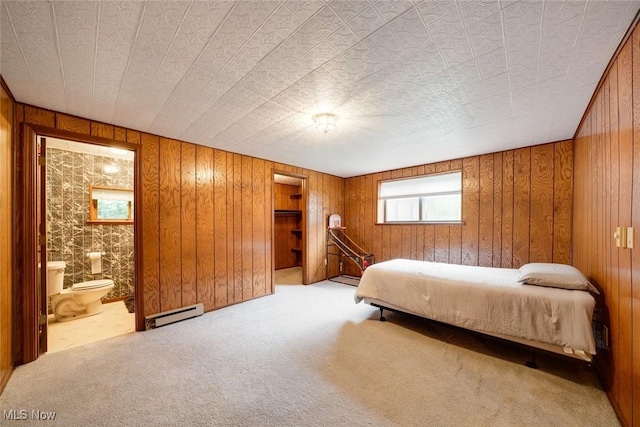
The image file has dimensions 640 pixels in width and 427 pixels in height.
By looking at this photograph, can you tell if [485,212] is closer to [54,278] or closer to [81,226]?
[54,278]

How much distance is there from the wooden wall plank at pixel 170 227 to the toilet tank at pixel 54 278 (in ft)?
4.78

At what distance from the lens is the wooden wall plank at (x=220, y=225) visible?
11.5 ft

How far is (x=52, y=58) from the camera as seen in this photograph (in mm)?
1526

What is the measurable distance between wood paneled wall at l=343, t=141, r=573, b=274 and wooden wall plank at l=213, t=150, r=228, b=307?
10.5ft

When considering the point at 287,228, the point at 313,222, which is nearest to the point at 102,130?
the point at 313,222

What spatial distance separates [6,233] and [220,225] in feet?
6.35

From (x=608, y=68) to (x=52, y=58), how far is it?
145 inches

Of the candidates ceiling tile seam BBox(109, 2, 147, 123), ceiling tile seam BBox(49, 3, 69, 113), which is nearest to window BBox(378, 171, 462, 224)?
ceiling tile seam BBox(109, 2, 147, 123)

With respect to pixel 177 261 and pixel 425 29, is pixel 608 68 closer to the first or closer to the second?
pixel 425 29

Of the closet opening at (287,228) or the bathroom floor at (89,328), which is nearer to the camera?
the bathroom floor at (89,328)

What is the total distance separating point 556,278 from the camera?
2.10 meters

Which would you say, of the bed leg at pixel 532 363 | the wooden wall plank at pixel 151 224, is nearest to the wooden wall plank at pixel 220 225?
the wooden wall plank at pixel 151 224

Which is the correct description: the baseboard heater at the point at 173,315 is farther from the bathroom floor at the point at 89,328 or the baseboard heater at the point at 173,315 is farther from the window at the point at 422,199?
the window at the point at 422,199

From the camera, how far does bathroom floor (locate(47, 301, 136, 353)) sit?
255 cm
